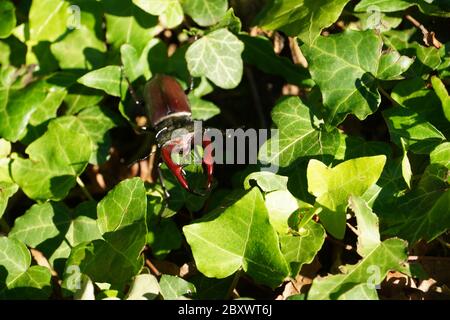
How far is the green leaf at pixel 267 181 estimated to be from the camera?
8.08ft

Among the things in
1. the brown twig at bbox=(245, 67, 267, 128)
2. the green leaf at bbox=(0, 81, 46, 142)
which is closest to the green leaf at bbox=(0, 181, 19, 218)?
the green leaf at bbox=(0, 81, 46, 142)

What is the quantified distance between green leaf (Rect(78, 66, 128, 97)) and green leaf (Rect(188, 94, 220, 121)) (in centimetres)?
33

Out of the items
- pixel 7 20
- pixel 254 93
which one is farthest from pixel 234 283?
pixel 7 20

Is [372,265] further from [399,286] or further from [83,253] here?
[83,253]

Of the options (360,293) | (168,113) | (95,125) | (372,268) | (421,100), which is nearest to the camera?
(360,293)

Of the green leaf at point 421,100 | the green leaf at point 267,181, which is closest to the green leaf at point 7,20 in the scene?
the green leaf at point 267,181

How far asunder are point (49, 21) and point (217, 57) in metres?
0.87

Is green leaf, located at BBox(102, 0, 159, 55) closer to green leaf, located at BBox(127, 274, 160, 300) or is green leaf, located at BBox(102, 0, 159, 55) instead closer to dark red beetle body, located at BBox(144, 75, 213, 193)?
dark red beetle body, located at BBox(144, 75, 213, 193)

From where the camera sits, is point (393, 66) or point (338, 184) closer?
point (338, 184)

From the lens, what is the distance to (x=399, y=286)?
97.7 inches

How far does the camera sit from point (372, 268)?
6.97ft

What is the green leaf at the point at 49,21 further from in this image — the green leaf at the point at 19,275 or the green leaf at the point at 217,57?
the green leaf at the point at 19,275

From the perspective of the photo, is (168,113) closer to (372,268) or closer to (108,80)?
(108,80)

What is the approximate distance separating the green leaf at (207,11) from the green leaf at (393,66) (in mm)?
794
